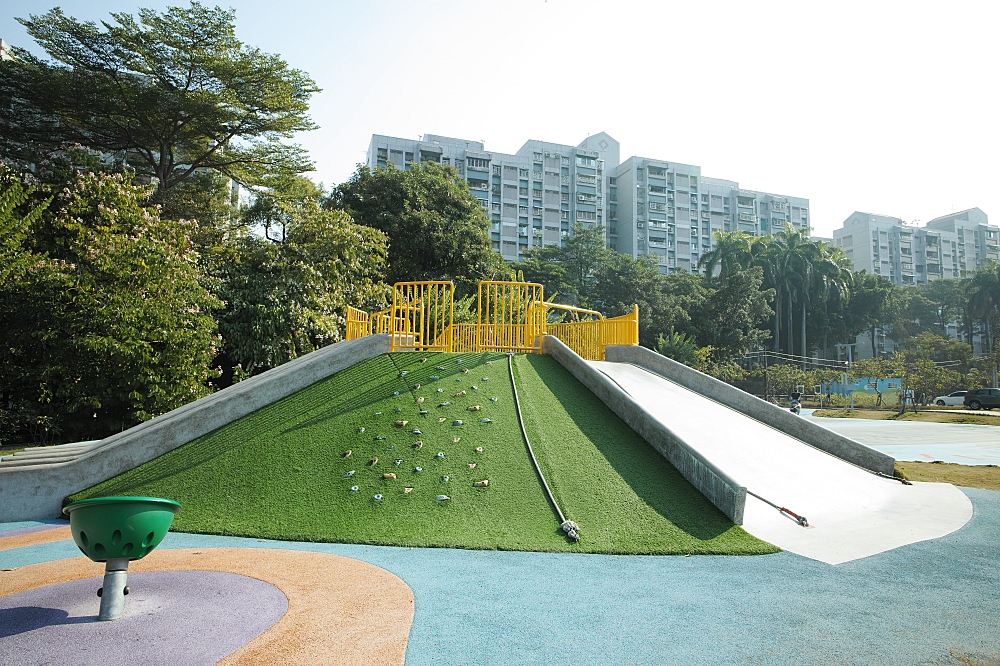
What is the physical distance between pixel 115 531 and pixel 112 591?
1.83ft

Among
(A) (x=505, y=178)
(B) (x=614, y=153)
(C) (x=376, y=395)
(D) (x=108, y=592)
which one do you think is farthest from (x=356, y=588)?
(B) (x=614, y=153)

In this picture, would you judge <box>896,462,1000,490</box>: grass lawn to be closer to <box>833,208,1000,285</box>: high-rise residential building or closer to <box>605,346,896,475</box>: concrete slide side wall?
<box>605,346,896,475</box>: concrete slide side wall

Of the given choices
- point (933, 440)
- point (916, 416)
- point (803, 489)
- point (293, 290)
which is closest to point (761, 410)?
point (803, 489)

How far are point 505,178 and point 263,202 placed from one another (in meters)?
58.1

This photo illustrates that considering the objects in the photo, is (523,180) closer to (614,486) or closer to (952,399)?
(952,399)

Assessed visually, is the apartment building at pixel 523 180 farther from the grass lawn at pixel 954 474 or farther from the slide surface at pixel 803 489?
the slide surface at pixel 803 489

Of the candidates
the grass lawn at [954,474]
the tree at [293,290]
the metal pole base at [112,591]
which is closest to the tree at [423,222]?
the tree at [293,290]

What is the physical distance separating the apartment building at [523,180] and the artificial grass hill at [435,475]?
6639 cm

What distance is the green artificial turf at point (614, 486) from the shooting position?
6281mm

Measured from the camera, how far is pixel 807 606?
461 centimetres

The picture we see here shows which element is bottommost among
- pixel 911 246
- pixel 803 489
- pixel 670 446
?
pixel 803 489

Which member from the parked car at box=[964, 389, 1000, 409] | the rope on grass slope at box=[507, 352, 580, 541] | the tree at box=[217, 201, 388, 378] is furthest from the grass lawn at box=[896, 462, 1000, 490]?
the parked car at box=[964, 389, 1000, 409]

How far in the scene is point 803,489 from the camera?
27.7 ft

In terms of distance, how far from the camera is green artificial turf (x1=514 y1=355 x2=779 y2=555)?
6.28 meters
